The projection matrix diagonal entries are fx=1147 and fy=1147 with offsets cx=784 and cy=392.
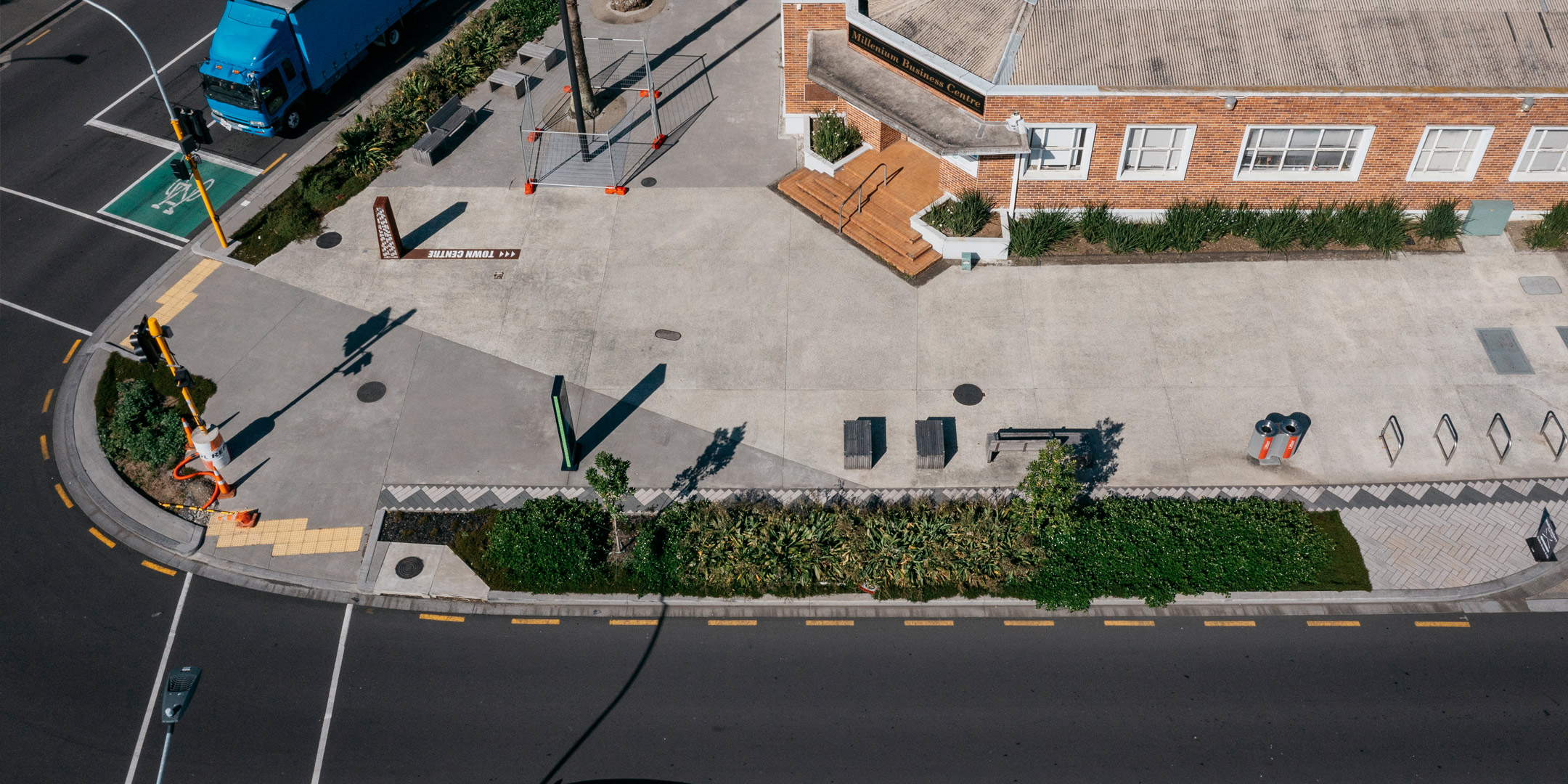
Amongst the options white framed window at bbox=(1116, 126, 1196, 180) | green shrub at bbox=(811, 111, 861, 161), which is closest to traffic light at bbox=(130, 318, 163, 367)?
green shrub at bbox=(811, 111, 861, 161)

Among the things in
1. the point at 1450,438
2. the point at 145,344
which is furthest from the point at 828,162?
the point at 145,344

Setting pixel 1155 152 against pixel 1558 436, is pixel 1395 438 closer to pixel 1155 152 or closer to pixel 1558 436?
pixel 1558 436

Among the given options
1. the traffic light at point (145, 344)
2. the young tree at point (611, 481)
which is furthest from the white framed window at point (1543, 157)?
the traffic light at point (145, 344)

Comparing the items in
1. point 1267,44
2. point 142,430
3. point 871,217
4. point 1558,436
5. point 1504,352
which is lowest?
point 1558,436

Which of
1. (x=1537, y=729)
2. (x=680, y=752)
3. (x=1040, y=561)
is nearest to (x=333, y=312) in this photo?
(x=680, y=752)

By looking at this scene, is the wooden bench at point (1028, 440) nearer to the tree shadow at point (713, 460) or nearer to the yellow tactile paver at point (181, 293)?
the tree shadow at point (713, 460)

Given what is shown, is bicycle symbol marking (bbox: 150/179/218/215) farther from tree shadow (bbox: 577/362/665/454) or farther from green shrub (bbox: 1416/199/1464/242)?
green shrub (bbox: 1416/199/1464/242)

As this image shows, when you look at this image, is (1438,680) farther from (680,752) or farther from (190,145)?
(190,145)

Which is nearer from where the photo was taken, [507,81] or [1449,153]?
[1449,153]
